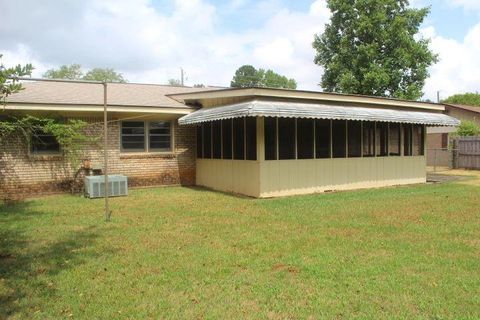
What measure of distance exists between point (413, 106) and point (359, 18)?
16735 millimetres

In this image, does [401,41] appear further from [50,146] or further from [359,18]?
[50,146]

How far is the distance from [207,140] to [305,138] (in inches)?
138

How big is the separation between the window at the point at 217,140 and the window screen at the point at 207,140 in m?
0.20

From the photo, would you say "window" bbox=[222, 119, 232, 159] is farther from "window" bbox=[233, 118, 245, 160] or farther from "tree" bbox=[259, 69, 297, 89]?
"tree" bbox=[259, 69, 297, 89]

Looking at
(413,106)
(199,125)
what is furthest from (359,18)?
(199,125)

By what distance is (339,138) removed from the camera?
14594mm

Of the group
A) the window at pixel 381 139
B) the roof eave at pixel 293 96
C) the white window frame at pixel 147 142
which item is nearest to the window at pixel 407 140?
the roof eave at pixel 293 96

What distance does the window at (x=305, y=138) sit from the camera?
44.5 feet

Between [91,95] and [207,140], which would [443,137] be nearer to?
[207,140]

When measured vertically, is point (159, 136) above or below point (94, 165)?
above

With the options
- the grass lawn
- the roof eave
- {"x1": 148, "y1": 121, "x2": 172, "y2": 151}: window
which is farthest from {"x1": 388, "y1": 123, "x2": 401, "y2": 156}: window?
→ {"x1": 148, "y1": 121, "x2": 172, "y2": 151}: window

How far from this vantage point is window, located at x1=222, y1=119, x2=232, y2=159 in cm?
1411

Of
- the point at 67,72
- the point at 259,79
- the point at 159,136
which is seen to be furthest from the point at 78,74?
the point at 159,136

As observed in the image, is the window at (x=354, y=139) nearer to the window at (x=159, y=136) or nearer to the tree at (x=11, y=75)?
the window at (x=159, y=136)
